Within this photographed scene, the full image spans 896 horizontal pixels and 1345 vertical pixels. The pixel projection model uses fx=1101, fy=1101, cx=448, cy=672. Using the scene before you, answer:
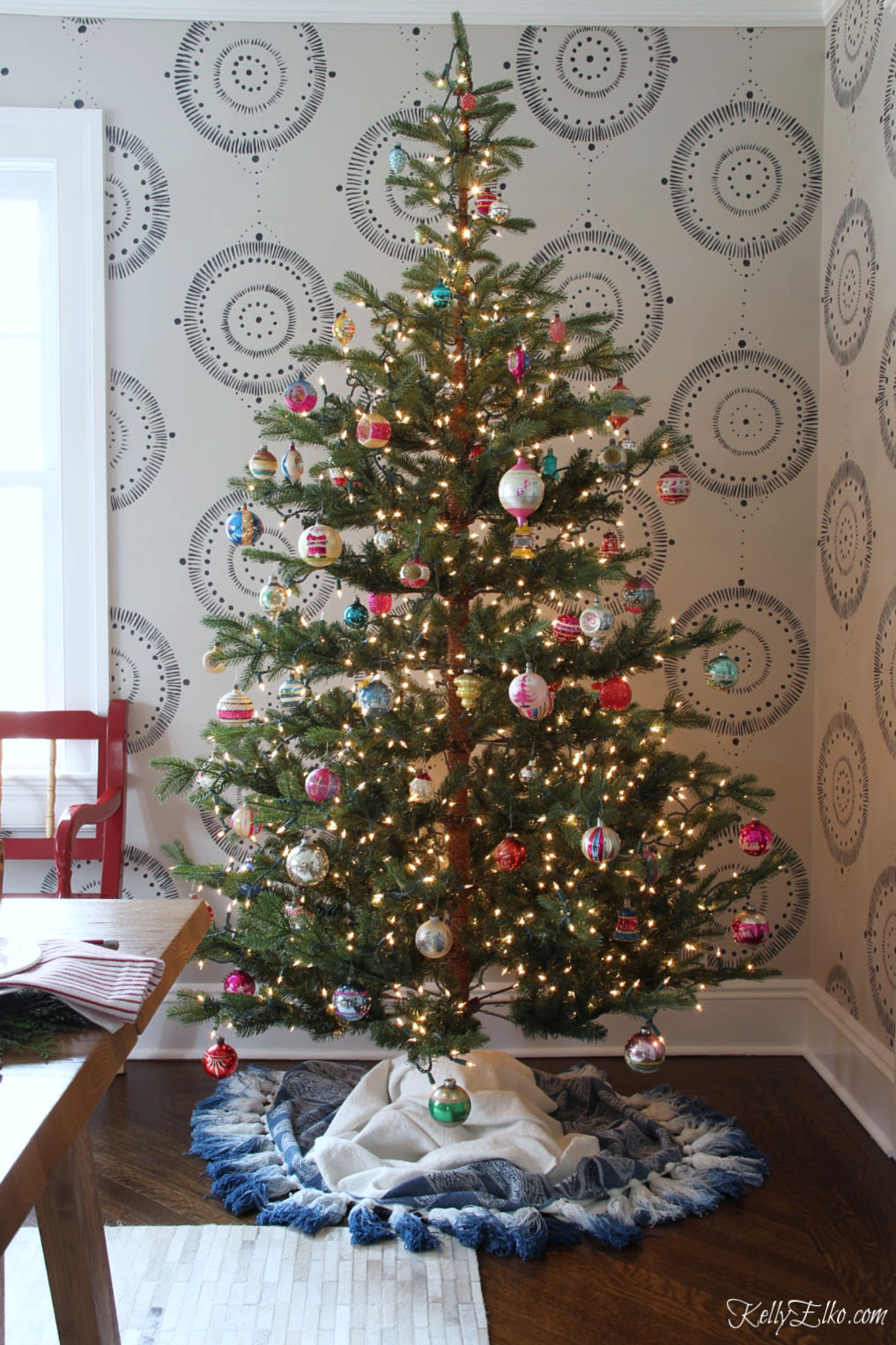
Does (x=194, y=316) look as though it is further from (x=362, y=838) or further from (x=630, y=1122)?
(x=630, y=1122)

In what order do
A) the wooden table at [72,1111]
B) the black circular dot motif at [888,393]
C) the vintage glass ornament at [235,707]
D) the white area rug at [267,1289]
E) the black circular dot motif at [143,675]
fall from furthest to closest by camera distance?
the black circular dot motif at [143,675], the black circular dot motif at [888,393], the vintage glass ornament at [235,707], the white area rug at [267,1289], the wooden table at [72,1111]

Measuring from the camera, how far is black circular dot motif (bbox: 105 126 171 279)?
267cm

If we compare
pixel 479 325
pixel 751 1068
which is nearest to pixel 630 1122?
pixel 751 1068

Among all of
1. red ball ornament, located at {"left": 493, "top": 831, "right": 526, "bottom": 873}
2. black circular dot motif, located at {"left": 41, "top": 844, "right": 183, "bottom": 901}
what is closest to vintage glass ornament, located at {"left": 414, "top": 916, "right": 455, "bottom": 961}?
red ball ornament, located at {"left": 493, "top": 831, "right": 526, "bottom": 873}

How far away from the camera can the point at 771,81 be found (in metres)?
2.68

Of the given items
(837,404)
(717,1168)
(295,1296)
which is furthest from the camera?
(837,404)

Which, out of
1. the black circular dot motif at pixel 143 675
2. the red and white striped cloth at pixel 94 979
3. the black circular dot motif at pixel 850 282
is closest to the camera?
the red and white striped cloth at pixel 94 979

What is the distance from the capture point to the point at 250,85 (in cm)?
266

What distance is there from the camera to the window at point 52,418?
266 centimetres

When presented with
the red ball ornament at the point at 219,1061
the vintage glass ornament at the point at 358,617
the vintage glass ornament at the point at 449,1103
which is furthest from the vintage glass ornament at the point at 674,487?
the red ball ornament at the point at 219,1061

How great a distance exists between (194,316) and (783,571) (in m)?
1.59

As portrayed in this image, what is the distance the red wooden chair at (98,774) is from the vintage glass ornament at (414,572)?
108cm

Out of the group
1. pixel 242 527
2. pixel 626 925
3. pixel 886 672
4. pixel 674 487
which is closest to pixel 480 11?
pixel 674 487

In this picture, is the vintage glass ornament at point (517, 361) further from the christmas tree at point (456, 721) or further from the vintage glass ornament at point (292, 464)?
the vintage glass ornament at point (292, 464)
